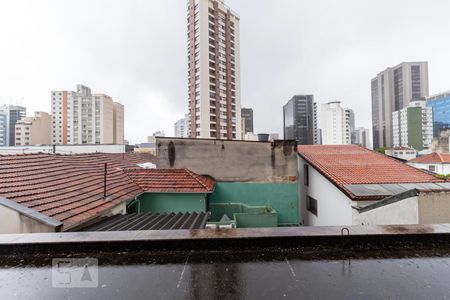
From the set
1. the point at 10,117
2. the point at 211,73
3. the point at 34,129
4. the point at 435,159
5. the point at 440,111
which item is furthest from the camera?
the point at 10,117

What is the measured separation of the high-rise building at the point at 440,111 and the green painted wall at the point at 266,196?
103939mm

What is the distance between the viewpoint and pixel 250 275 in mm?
2621

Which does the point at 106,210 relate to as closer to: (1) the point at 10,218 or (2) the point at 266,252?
(1) the point at 10,218

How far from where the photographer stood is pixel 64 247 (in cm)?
312

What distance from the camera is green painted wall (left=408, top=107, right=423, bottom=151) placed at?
8638 centimetres

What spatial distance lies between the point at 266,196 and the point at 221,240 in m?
10.7

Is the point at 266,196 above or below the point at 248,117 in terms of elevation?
below

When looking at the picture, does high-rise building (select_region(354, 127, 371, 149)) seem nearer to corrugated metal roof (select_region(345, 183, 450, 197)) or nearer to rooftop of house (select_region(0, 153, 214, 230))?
corrugated metal roof (select_region(345, 183, 450, 197))

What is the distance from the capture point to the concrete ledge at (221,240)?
314 cm

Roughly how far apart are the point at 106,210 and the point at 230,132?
169 feet

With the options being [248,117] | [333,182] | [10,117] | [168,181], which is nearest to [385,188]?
[333,182]

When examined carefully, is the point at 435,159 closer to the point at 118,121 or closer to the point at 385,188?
the point at 385,188

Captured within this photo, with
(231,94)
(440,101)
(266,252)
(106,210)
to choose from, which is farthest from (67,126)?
(440,101)

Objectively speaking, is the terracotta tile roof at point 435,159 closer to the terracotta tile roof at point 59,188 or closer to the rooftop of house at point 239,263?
the rooftop of house at point 239,263
